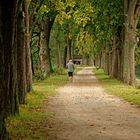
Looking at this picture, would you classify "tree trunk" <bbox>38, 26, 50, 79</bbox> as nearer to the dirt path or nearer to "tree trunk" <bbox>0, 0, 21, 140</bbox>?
the dirt path

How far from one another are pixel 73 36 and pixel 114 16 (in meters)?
22.5

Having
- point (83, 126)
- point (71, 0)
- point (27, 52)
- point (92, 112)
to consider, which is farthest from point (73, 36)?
point (83, 126)

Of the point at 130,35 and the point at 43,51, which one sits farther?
the point at 43,51

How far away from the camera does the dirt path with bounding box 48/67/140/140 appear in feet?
46.5

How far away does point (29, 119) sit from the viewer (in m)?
17.3

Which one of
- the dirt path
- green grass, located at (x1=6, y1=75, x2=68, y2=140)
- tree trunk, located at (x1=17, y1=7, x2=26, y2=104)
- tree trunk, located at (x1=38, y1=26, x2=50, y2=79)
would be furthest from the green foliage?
green grass, located at (x1=6, y1=75, x2=68, y2=140)

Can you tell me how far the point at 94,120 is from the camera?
17.7 m

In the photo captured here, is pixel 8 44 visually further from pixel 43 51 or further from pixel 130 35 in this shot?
pixel 43 51

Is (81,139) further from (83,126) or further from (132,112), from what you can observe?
(132,112)

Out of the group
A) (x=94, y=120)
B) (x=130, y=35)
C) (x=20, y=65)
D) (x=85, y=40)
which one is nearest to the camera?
(x=94, y=120)

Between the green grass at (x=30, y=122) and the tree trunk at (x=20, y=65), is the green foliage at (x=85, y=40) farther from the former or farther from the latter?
the green grass at (x=30, y=122)

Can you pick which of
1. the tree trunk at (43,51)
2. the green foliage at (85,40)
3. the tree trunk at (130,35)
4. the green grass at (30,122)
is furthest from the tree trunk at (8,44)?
the green foliage at (85,40)

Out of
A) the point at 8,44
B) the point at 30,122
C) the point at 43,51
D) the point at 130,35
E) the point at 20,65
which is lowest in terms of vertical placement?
the point at 30,122

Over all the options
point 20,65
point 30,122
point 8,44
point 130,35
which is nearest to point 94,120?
point 30,122
